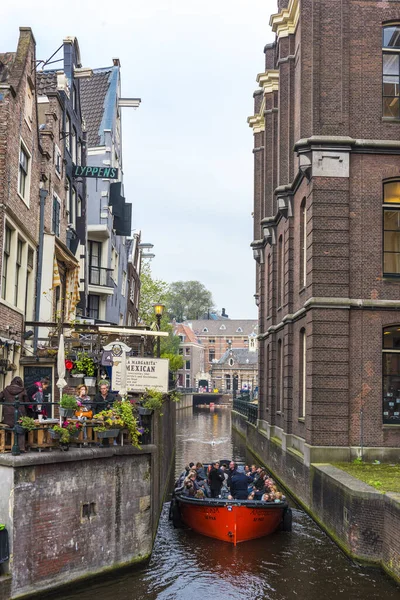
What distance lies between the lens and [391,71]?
21.9 metres

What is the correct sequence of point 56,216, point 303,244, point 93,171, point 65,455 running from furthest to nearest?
point 93,171, point 56,216, point 303,244, point 65,455

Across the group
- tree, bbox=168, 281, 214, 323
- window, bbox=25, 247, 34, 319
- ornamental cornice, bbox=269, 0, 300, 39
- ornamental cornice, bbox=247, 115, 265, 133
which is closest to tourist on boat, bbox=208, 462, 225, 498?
window, bbox=25, 247, 34, 319

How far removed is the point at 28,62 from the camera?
789 inches

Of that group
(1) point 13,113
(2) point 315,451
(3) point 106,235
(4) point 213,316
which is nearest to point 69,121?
(3) point 106,235

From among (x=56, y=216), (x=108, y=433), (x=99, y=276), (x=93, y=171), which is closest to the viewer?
(x=108, y=433)

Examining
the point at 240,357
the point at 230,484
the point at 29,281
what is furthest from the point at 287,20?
the point at 240,357

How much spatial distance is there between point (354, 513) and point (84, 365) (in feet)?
32.5

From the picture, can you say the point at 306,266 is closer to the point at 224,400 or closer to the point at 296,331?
the point at 296,331

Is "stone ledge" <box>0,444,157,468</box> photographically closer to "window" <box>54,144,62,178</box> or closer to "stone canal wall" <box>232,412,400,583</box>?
"stone canal wall" <box>232,412,400,583</box>

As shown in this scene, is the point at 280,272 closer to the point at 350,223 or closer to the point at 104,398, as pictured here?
the point at 350,223

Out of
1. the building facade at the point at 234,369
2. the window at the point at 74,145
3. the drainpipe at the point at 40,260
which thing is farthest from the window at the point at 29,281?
the building facade at the point at 234,369

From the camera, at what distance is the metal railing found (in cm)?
3699

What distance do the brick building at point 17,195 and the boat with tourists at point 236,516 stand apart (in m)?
5.96

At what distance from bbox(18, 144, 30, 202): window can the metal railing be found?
16.5 m
